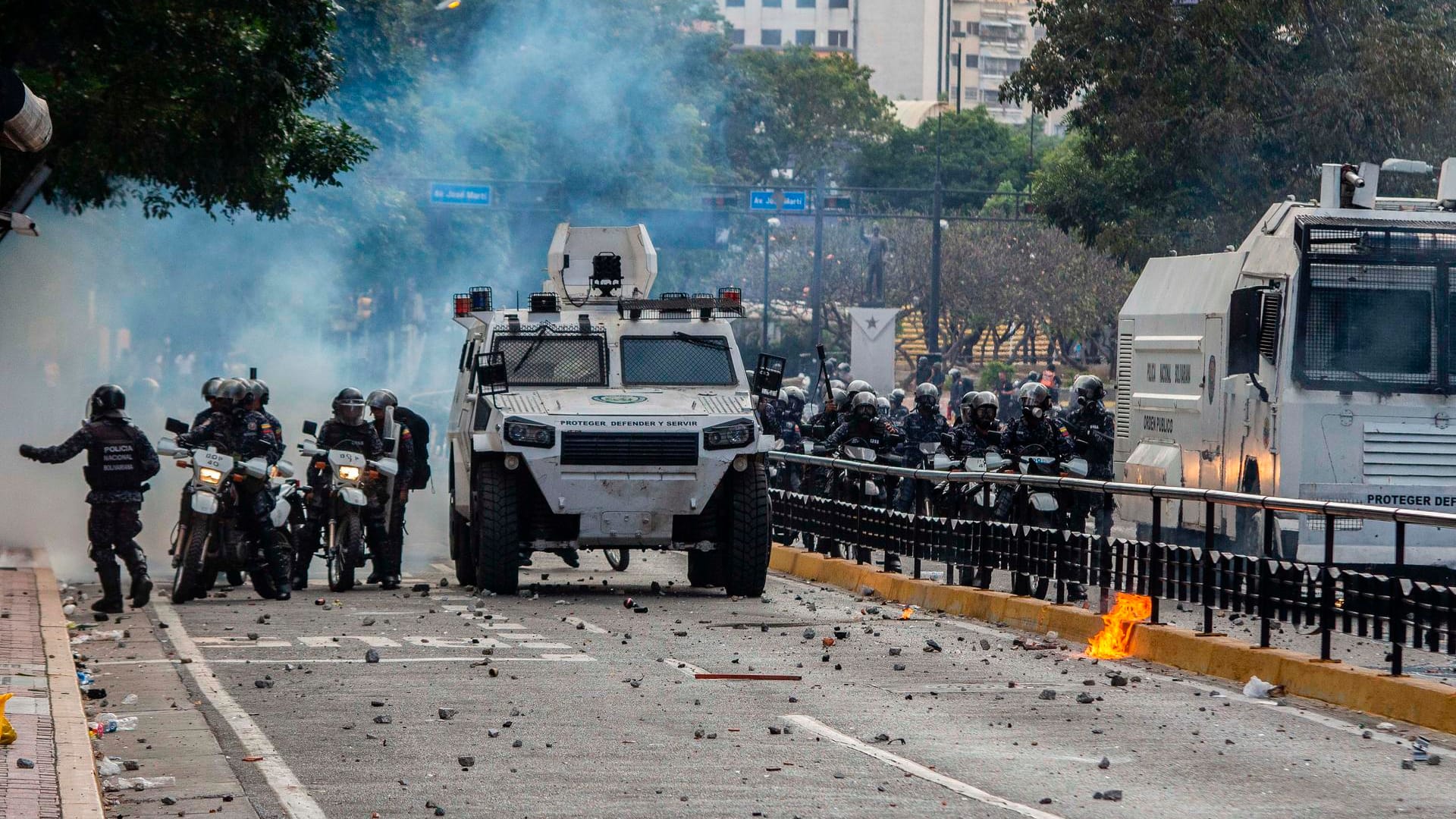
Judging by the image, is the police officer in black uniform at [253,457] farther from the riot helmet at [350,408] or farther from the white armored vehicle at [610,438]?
the white armored vehicle at [610,438]

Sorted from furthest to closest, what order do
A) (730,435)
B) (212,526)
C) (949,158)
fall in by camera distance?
(949,158), (730,435), (212,526)

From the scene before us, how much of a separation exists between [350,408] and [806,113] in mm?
73509

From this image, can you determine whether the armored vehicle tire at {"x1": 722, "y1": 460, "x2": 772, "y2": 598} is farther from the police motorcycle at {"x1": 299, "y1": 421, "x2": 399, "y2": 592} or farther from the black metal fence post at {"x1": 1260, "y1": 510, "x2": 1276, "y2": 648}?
the black metal fence post at {"x1": 1260, "y1": 510, "x2": 1276, "y2": 648}

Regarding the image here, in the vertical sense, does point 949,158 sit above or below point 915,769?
above

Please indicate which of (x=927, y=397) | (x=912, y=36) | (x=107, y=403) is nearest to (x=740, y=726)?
(x=107, y=403)

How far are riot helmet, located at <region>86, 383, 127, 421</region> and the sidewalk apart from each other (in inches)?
53.7

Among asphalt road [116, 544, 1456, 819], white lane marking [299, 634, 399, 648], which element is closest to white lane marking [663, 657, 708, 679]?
asphalt road [116, 544, 1456, 819]

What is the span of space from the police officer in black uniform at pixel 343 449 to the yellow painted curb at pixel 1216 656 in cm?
409

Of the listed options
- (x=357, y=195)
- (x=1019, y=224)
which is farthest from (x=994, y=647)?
(x=1019, y=224)

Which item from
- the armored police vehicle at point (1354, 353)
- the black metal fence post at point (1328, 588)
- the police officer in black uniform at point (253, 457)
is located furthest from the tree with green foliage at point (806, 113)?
the black metal fence post at point (1328, 588)

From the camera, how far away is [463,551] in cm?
1794

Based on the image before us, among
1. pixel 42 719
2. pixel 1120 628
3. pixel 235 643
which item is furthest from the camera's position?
pixel 235 643

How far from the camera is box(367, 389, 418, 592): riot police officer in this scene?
17719 mm

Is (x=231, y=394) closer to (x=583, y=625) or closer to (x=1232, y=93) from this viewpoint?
(x=583, y=625)
